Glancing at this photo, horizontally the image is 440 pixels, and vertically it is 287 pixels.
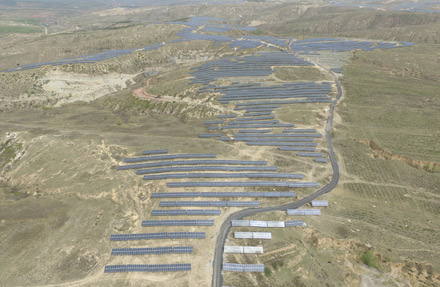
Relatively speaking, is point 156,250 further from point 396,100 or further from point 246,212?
point 396,100

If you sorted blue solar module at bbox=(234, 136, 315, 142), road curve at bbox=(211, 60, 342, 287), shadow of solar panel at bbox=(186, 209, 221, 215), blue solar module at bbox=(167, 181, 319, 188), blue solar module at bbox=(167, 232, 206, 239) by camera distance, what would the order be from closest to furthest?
road curve at bbox=(211, 60, 342, 287) < blue solar module at bbox=(167, 232, 206, 239) < shadow of solar panel at bbox=(186, 209, 221, 215) < blue solar module at bbox=(167, 181, 319, 188) < blue solar module at bbox=(234, 136, 315, 142)

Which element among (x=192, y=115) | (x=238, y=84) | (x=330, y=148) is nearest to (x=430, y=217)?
(x=330, y=148)

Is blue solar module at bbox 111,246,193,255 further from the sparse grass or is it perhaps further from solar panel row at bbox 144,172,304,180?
the sparse grass

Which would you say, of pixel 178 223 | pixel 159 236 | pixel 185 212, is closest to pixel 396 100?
pixel 185 212

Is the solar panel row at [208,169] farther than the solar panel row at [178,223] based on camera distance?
Yes

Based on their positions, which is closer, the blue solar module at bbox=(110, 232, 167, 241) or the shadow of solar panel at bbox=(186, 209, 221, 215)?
the blue solar module at bbox=(110, 232, 167, 241)

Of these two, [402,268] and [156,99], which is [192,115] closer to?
[156,99]

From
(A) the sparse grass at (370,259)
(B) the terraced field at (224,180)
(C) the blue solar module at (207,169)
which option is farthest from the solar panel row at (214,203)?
(A) the sparse grass at (370,259)

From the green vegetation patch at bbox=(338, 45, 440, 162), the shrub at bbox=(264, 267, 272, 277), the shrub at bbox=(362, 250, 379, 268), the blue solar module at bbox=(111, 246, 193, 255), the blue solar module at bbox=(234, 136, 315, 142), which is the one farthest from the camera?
the blue solar module at bbox=(234, 136, 315, 142)

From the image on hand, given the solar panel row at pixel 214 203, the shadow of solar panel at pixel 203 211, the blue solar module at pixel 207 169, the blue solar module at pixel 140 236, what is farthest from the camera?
the blue solar module at pixel 207 169

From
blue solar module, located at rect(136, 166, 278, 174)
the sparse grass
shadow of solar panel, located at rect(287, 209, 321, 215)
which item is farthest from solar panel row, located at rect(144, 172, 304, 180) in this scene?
the sparse grass

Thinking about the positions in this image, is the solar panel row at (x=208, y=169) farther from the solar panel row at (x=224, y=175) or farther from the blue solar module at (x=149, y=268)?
the blue solar module at (x=149, y=268)
